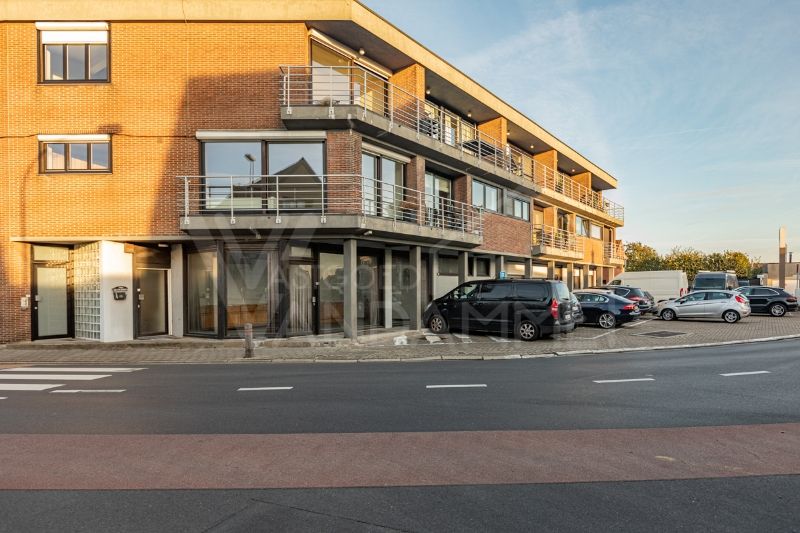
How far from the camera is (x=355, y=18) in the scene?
49.6 feet

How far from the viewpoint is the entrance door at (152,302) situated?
52.1ft

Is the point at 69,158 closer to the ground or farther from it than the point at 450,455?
farther from it

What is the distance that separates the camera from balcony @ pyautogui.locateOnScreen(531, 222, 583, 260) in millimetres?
27102

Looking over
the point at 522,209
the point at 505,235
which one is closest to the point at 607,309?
the point at 505,235

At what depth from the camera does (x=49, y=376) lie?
9875mm

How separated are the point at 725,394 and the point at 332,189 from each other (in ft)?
36.5

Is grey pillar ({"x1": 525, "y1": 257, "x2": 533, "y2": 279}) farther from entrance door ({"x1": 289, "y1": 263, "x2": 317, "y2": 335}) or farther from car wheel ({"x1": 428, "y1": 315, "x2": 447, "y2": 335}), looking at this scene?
entrance door ({"x1": 289, "y1": 263, "x2": 317, "y2": 335})

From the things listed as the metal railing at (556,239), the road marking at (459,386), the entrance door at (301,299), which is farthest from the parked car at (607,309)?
the road marking at (459,386)

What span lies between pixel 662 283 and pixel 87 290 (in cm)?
2992

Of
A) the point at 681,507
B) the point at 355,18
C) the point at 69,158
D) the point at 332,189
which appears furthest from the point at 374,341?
the point at 681,507

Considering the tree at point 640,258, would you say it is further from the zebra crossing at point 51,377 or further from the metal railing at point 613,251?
the zebra crossing at point 51,377

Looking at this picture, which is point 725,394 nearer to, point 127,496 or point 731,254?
point 127,496

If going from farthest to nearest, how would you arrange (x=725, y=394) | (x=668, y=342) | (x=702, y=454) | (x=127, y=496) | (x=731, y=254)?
1. (x=731, y=254)
2. (x=668, y=342)
3. (x=725, y=394)
4. (x=702, y=454)
5. (x=127, y=496)

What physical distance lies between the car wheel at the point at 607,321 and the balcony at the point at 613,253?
22047mm
